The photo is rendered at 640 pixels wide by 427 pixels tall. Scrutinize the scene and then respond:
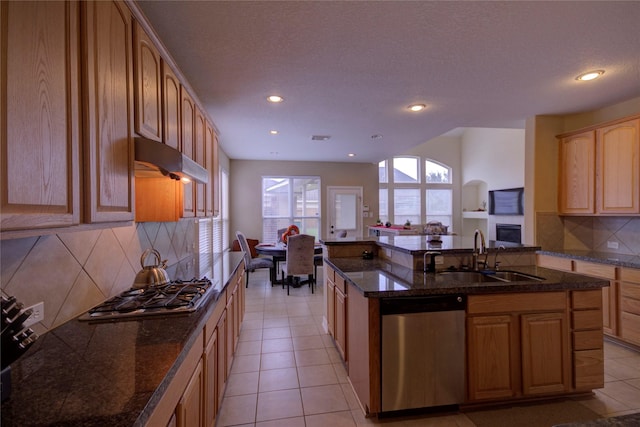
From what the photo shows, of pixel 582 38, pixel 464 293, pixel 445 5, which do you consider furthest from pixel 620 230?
pixel 445 5

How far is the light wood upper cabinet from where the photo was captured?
291 cm

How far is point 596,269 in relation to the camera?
2939mm

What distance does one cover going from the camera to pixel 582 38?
1.97 meters

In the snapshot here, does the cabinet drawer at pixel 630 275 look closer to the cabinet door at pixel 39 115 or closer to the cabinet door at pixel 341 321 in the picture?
the cabinet door at pixel 341 321

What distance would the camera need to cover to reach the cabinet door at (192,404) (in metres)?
1.09

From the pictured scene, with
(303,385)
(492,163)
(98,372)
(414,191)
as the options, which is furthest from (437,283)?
(414,191)

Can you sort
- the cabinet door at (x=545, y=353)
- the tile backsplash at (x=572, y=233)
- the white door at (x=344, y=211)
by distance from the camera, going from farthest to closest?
the white door at (x=344, y=211)
the tile backsplash at (x=572, y=233)
the cabinet door at (x=545, y=353)

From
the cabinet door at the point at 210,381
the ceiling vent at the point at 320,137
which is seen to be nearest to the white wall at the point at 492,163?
the ceiling vent at the point at 320,137

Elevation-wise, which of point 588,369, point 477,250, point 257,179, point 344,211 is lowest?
point 588,369

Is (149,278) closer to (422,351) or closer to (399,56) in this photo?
(422,351)

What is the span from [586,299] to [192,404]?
2507mm

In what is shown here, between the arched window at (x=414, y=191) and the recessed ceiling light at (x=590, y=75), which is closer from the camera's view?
the recessed ceiling light at (x=590, y=75)

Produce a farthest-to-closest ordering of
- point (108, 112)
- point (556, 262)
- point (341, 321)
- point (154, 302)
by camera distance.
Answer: point (556, 262)
point (341, 321)
point (154, 302)
point (108, 112)

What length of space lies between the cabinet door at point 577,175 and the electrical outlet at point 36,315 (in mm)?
4685
